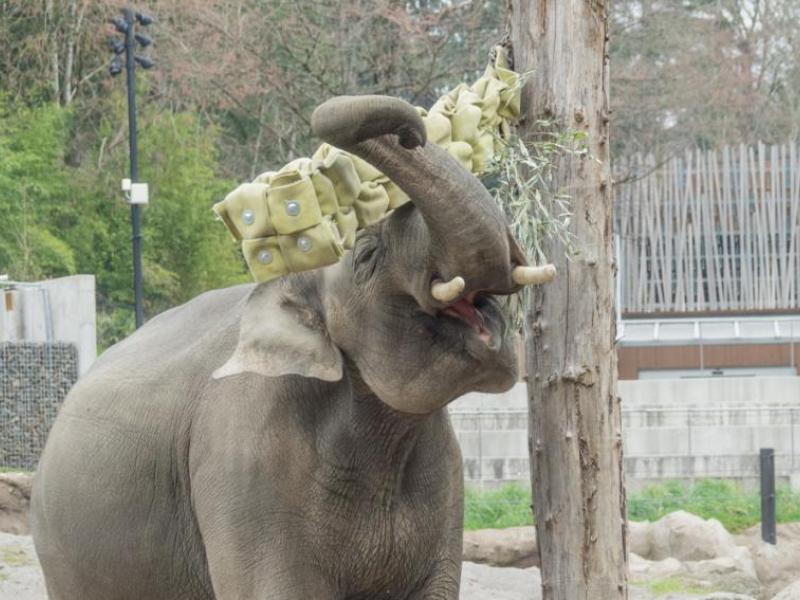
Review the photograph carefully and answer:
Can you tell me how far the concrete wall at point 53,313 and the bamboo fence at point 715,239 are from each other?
10.2 m

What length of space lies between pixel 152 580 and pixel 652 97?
2296cm

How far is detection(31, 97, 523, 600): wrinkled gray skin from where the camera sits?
3.81m

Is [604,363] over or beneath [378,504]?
over

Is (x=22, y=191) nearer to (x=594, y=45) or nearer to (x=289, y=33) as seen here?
(x=289, y=33)

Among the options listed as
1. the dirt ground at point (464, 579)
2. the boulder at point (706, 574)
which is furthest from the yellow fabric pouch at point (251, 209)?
the boulder at point (706, 574)

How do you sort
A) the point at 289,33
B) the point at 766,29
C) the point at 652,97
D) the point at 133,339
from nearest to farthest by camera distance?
the point at 133,339 < the point at 289,33 < the point at 652,97 < the point at 766,29

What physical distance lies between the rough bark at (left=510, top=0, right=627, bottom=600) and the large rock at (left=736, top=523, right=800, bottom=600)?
6.61 metres

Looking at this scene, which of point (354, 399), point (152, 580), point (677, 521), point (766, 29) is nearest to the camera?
point (354, 399)

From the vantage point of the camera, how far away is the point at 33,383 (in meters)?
18.6

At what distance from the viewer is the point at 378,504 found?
4480 mm

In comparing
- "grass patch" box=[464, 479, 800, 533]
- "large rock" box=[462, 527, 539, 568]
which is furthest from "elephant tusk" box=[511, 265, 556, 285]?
"grass patch" box=[464, 479, 800, 533]

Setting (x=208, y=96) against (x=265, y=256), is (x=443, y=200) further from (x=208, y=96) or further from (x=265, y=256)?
(x=208, y=96)

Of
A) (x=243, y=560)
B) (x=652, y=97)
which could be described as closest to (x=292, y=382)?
(x=243, y=560)

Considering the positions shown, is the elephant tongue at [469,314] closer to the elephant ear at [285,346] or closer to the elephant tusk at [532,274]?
the elephant tusk at [532,274]
